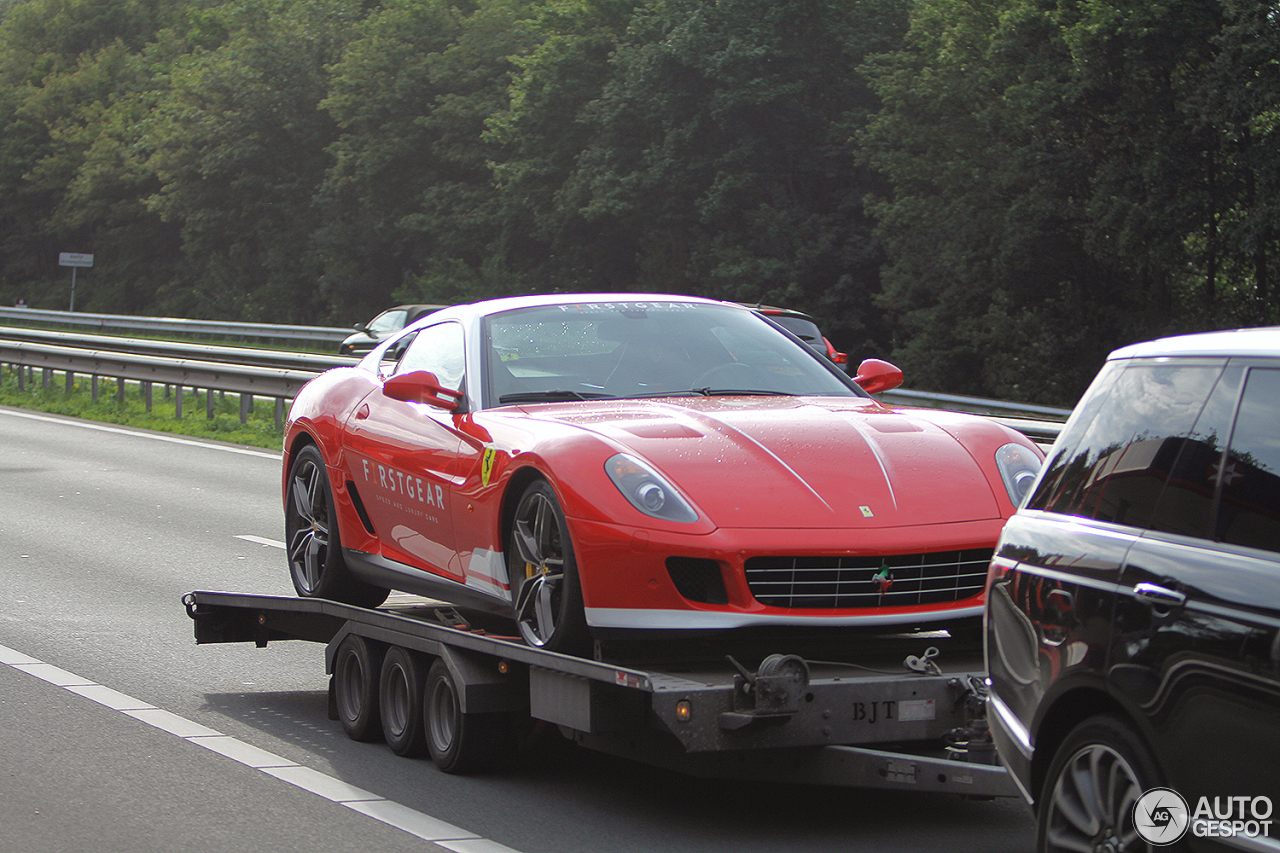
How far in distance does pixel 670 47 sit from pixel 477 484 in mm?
48572

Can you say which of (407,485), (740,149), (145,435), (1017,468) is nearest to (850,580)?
(1017,468)

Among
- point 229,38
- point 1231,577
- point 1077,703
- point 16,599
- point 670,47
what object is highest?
point 229,38

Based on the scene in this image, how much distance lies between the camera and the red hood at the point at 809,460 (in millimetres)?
5664

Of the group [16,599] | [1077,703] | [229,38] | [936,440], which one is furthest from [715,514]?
[229,38]

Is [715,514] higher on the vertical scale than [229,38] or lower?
lower

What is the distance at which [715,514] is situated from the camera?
5609 millimetres

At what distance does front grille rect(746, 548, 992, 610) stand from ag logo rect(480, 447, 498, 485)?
4.30 ft

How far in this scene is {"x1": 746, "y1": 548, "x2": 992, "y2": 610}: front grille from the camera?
555cm

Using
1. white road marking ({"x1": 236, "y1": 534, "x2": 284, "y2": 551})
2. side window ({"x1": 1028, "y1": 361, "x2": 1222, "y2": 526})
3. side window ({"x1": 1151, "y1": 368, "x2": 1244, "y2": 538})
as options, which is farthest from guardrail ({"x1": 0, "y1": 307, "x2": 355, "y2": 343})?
side window ({"x1": 1151, "y1": 368, "x2": 1244, "y2": 538})

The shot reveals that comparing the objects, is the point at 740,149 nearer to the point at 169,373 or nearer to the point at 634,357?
the point at 169,373

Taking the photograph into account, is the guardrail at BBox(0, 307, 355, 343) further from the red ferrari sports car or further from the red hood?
the red hood

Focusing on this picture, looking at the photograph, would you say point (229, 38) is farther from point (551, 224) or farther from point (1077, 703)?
point (1077, 703)

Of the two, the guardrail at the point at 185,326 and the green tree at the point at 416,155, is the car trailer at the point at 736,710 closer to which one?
the guardrail at the point at 185,326

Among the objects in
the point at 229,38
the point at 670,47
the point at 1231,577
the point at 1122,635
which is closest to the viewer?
the point at 1231,577
